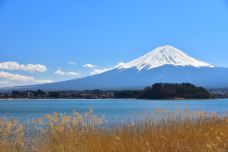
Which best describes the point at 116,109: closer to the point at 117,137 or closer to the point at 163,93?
the point at 117,137

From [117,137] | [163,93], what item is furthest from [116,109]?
[163,93]

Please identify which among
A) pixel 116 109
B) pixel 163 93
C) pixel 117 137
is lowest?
pixel 117 137

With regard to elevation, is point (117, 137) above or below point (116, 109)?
below

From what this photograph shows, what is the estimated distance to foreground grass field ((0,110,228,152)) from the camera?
797cm

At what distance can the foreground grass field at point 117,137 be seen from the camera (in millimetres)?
7969

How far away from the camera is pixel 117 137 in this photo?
7852 millimetres

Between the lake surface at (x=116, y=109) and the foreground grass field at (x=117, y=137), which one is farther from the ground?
the lake surface at (x=116, y=109)

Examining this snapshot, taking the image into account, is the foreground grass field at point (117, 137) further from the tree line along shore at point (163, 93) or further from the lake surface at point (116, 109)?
the tree line along shore at point (163, 93)

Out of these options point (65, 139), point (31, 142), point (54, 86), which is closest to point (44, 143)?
point (65, 139)

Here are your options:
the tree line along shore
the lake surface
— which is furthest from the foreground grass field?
the tree line along shore

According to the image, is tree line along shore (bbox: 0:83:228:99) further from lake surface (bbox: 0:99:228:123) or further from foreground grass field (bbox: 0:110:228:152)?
foreground grass field (bbox: 0:110:228:152)

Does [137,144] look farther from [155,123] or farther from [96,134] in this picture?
[155,123]

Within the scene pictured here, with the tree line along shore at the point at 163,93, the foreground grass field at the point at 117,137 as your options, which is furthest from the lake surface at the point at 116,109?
the tree line along shore at the point at 163,93

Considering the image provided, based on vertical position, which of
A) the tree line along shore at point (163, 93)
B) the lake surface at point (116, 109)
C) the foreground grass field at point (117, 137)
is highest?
the tree line along shore at point (163, 93)
